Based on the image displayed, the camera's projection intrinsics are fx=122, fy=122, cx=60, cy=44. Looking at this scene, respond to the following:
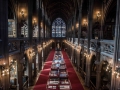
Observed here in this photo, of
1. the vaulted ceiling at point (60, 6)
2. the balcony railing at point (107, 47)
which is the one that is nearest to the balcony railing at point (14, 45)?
the balcony railing at point (107, 47)

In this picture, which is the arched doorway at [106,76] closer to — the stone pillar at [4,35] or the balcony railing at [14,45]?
the balcony railing at [14,45]

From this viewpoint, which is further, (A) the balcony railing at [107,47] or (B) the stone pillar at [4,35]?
(A) the balcony railing at [107,47]

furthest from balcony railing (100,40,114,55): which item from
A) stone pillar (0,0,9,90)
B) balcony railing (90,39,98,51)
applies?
stone pillar (0,0,9,90)

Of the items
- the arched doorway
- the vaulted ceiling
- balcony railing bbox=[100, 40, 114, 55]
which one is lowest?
the arched doorway

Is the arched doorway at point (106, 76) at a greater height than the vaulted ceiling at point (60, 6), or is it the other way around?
the vaulted ceiling at point (60, 6)

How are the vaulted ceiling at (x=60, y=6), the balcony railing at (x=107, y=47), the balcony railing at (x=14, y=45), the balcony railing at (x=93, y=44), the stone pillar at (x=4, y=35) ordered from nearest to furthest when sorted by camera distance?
the stone pillar at (x=4, y=35), the balcony railing at (x=107, y=47), the balcony railing at (x=14, y=45), the balcony railing at (x=93, y=44), the vaulted ceiling at (x=60, y=6)

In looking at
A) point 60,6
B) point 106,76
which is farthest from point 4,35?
point 60,6

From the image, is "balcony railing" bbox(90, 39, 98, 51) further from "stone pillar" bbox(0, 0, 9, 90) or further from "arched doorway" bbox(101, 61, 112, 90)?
"stone pillar" bbox(0, 0, 9, 90)

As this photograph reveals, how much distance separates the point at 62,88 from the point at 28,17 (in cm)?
831

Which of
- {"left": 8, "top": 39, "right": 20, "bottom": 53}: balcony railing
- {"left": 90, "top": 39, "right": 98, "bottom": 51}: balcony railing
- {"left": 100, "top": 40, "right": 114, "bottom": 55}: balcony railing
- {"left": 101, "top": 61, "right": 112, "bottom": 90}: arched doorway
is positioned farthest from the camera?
{"left": 101, "top": 61, "right": 112, "bottom": 90}: arched doorway

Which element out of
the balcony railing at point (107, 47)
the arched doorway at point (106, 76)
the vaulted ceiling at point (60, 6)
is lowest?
the arched doorway at point (106, 76)

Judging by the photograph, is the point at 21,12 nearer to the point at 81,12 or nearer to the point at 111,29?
the point at 81,12

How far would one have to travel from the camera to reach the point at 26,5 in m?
14.0

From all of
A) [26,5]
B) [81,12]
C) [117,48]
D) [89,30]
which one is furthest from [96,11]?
[26,5]
